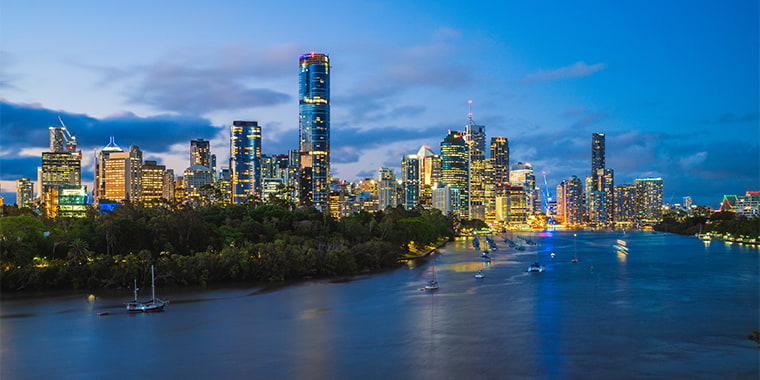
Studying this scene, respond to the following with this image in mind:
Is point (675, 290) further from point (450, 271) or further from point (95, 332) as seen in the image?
point (95, 332)

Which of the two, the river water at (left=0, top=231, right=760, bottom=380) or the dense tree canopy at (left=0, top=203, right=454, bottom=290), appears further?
the dense tree canopy at (left=0, top=203, right=454, bottom=290)

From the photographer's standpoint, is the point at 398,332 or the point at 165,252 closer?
the point at 398,332

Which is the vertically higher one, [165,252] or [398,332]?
[165,252]

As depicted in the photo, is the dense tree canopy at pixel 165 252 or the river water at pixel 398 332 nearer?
the river water at pixel 398 332

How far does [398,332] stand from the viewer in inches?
1901

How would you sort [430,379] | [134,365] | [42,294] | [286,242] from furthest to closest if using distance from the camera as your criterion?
[286,242] → [42,294] → [134,365] → [430,379]

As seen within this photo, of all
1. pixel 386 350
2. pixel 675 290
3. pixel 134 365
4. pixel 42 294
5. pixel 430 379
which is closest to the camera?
pixel 430 379

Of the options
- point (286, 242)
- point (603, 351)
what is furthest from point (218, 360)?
point (286, 242)

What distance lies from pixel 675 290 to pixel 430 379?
146 ft

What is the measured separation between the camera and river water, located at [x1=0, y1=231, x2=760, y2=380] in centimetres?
3825

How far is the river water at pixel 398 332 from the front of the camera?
38250 millimetres

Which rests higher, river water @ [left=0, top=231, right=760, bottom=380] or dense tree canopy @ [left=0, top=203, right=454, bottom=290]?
dense tree canopy @ [left=0, top=203, right=454, bottom=290]

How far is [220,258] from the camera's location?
75875mm

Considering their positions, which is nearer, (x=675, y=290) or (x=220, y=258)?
(x=675, y=290)
